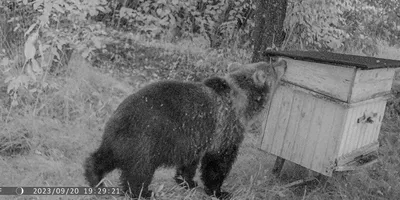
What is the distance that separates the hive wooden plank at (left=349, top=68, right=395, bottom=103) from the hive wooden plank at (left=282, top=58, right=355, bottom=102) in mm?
72

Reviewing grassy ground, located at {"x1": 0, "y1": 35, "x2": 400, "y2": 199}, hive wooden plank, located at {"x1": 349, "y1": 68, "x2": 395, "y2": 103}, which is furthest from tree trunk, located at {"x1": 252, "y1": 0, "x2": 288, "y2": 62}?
hive wooden plank, located at {"x1": 349, "y1": 68, "x2": 395, "y2": 103}

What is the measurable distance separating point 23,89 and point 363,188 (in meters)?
4.12

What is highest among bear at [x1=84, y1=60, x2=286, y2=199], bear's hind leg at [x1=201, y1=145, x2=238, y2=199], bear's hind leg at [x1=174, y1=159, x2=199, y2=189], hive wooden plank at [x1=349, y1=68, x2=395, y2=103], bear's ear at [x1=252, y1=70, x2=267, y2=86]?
hive wooden plank at [x1=349, y1=68, x2=395, y2=103]

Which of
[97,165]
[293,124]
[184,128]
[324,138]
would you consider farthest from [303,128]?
[97,165]

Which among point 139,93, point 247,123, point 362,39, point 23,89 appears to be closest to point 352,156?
point 247,123

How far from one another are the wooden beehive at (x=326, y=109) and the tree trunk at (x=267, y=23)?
1611 millimetres

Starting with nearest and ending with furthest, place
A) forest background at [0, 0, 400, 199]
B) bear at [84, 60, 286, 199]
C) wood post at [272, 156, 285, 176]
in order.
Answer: bear at [84, 60, 286, 199] → forest background at [0, 0, 400, 199] → wood post at [272, 156, 285, 176]

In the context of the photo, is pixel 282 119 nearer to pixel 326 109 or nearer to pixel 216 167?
pixel 326 109

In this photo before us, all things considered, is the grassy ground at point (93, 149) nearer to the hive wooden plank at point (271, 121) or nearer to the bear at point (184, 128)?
the bear at point (184, 128)

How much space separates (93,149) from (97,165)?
1.09 metres

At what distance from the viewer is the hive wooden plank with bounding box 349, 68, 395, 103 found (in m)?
3.50

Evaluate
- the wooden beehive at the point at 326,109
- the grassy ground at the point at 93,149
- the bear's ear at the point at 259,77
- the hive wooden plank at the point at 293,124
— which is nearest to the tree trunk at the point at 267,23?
the grassy ground at the point at 93,149

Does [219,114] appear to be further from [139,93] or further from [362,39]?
[362,39]

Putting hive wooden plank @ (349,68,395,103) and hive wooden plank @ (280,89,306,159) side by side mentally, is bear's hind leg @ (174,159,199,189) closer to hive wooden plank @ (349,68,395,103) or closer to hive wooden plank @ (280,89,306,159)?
Result: hive wooden plank @ (280,89,306,159)
